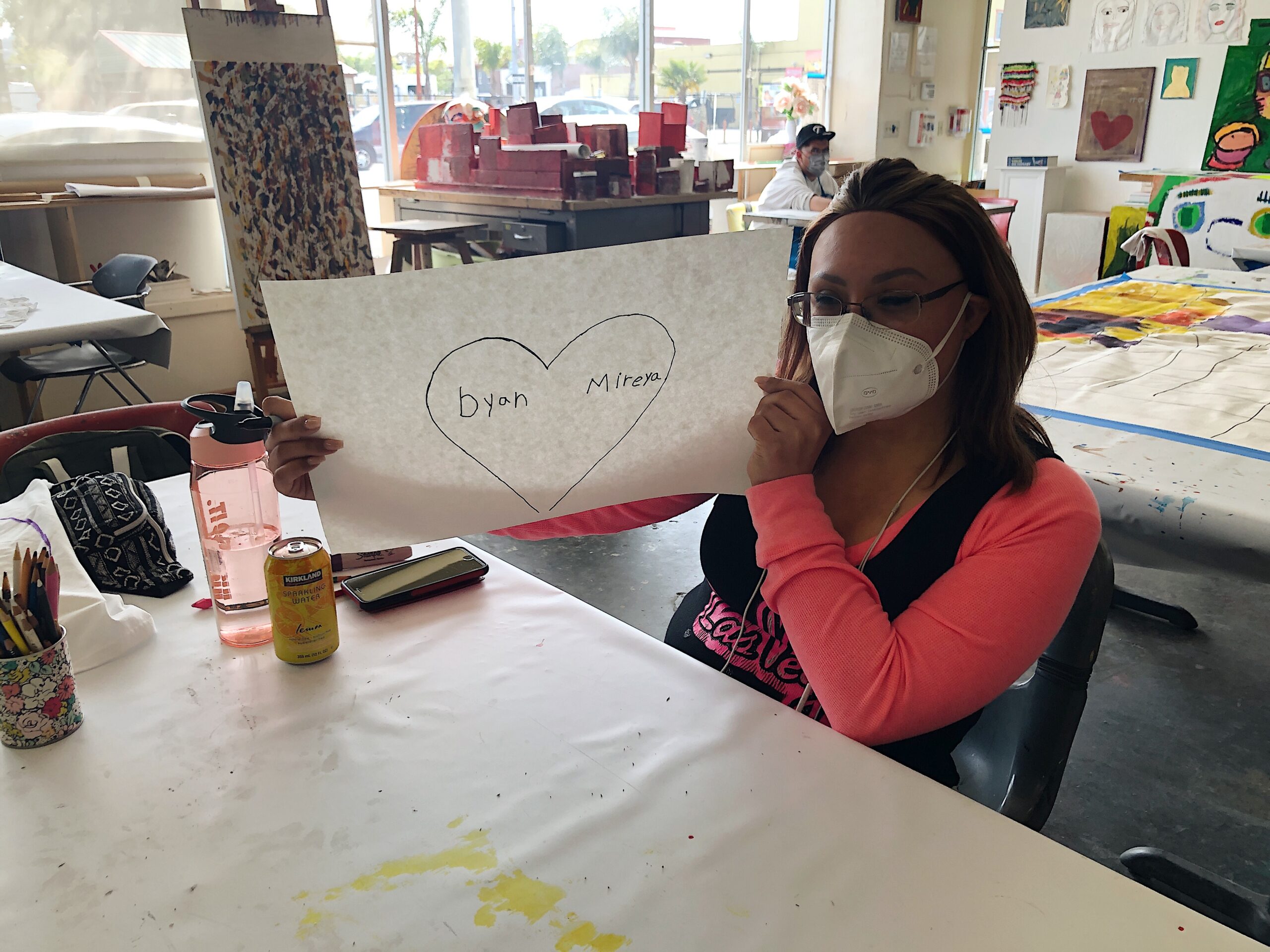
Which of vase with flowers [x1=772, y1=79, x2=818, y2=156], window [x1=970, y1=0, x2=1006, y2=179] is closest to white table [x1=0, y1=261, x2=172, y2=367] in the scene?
vase with flowers [x1=772, y1=79, x2=818, y2=156]

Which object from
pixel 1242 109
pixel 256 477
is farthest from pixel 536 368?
pixel 1242 109

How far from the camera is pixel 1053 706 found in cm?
99

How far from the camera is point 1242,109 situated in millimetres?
5562

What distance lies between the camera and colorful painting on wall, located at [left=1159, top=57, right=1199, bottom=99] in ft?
19.0

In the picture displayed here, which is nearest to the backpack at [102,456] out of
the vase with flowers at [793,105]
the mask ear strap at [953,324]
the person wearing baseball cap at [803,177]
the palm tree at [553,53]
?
the mask ear strap at [953,324]

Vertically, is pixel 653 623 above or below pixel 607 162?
below

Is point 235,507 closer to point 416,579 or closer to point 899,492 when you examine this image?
point 416,579

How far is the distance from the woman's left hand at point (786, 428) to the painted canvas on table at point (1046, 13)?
6.71 metres

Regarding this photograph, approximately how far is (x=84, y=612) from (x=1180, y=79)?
6958 mm

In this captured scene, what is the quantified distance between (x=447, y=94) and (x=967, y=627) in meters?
6.11

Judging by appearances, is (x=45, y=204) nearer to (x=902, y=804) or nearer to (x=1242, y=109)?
(x=902, y=804)

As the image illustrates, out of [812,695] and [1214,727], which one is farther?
[1214,727]

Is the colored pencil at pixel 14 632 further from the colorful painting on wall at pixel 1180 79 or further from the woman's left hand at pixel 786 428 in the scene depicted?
the colorful painting on wall at pixel 1180 79

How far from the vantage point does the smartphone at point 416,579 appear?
1019 millimetres
